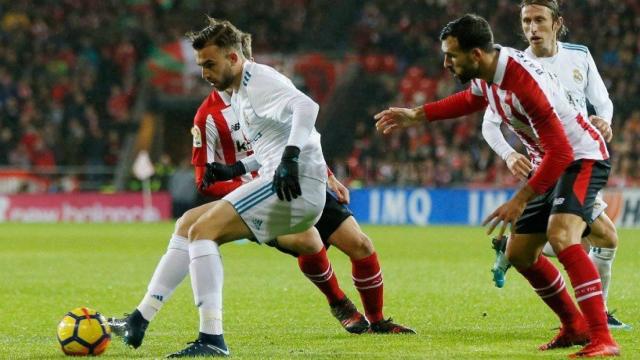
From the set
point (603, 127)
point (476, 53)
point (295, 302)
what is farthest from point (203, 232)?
point (295, 302)

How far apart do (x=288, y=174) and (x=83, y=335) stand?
1495 millimetres

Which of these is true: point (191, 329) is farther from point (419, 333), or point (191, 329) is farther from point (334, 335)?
point (419, 333)

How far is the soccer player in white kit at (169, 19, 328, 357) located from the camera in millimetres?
6262

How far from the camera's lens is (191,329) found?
8102 mm

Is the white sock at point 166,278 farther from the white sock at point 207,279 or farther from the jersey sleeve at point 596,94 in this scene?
the jersey sleeve at point 596,94

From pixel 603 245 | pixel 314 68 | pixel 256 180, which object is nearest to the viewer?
pixel 256 180

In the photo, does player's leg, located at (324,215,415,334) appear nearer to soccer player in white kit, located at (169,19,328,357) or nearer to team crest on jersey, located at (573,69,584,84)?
soccer player in white kit, located at (169,19,328,357)

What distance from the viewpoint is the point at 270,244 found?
296 inches

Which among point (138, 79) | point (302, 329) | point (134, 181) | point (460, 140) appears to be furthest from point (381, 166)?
point (302, 329)

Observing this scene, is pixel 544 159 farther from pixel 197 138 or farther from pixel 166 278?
pixel 197 138

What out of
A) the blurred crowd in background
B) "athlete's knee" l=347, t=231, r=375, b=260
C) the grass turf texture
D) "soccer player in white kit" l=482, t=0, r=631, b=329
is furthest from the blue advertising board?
"athlete's knee" l=347, t=231, r=375, b=260

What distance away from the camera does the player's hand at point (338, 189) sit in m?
7.65

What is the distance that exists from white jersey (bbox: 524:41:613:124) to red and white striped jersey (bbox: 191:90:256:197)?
7.08 feet

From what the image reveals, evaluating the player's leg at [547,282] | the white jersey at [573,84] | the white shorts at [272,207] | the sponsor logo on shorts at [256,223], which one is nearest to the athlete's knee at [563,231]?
the player's leg at [547,282]
